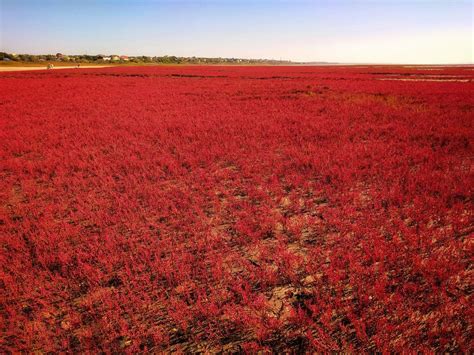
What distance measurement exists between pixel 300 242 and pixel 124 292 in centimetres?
271

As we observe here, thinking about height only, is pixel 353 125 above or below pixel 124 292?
above

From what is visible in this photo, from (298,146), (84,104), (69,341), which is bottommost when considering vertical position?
(69,341)

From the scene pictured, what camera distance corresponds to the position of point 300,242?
14.2ft

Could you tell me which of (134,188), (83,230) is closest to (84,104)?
(134,188)

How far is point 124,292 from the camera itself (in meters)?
3.35

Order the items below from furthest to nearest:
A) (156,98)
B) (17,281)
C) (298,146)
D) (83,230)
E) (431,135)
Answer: (156,98) < (431,135) < (298,146) < (83,230) < (17,281)

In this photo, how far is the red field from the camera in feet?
9.25

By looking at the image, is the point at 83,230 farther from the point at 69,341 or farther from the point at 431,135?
the point at 431,135

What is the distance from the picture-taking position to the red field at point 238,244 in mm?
2820

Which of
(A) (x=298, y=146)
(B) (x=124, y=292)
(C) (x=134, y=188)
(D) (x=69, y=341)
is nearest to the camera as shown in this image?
(D) (x=69, y=341)

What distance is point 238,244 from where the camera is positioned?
4355 mm

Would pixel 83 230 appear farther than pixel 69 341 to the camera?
Yes

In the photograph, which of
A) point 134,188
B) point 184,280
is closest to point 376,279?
point 184,280

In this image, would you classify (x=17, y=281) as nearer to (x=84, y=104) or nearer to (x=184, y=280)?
(x=184, y=280)
